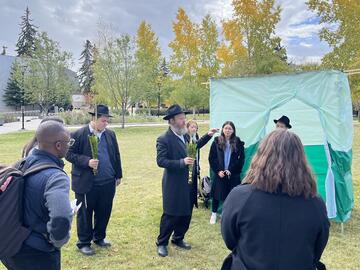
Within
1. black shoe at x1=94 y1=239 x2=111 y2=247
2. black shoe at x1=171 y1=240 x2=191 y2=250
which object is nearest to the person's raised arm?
black shoe at x1=94 y1=239 x2=111 y2=247

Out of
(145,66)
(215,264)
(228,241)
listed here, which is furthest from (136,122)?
(228,241)

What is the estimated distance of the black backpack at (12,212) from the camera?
98.0 inches

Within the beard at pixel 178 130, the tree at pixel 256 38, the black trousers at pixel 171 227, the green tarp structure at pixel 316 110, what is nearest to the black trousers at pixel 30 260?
the black trousers at pixel 171 227

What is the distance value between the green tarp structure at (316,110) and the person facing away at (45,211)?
4549mm

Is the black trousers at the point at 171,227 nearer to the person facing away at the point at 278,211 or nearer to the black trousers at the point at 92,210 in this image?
the black trousers at the point at 92,210

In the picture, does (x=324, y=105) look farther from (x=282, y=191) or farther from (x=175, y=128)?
(x=282, y=191)

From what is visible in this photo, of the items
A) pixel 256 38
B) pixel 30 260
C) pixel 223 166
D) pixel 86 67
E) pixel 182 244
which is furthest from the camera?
pixel 86 67

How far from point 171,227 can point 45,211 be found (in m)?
2.71

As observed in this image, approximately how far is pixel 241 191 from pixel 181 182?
2.81 m

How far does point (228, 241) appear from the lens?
7.63ft

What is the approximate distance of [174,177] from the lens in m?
4.96

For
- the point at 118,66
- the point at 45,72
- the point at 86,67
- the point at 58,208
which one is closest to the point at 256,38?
the point at 118,66

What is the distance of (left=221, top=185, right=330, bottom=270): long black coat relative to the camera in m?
2.12

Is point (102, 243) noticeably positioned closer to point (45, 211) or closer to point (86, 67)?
point (45, 211)
